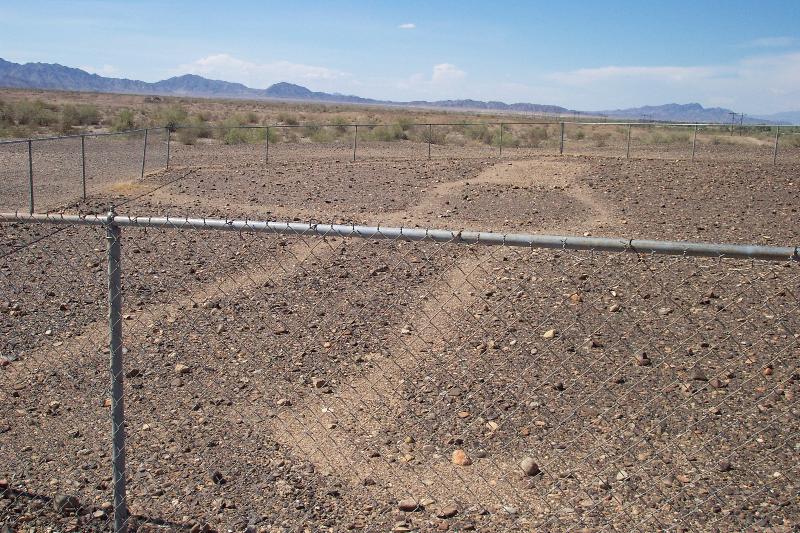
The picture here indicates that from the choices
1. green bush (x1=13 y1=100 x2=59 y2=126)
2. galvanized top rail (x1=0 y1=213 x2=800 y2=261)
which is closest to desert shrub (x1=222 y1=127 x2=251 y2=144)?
green bush (x1=13 y1=100 x2=59 y2=126)

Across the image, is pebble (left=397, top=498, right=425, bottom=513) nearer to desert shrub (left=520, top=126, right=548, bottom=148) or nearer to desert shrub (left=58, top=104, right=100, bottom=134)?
desert shrub (left=520, top=126, right=548, bottom=148)

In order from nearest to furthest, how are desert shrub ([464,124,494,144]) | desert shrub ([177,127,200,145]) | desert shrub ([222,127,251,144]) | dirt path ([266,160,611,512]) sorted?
dirt path ([266,160,611,512]), desert shrub ([177,127,200,145]), desert shrub ([222,127,251,144]), desert shrub ([464,124,494,144])

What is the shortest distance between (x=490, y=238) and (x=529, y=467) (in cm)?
234

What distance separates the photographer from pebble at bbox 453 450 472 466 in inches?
235

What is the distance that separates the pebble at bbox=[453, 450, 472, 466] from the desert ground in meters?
0.01

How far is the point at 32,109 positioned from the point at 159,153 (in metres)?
25.5

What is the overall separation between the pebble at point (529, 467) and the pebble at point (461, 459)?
1.29 feet

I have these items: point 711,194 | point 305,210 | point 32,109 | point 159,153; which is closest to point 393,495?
point 305,210

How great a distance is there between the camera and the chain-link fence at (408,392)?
521 centimetres

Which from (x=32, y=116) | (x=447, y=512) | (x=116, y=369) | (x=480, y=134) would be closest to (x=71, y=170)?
(x=116, y=369)

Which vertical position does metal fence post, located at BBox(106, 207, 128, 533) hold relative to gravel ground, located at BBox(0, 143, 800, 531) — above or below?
above

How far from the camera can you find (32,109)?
155 feet

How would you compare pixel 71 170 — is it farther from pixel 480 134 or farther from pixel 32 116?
pixel 480 134

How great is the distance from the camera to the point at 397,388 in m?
7.38
